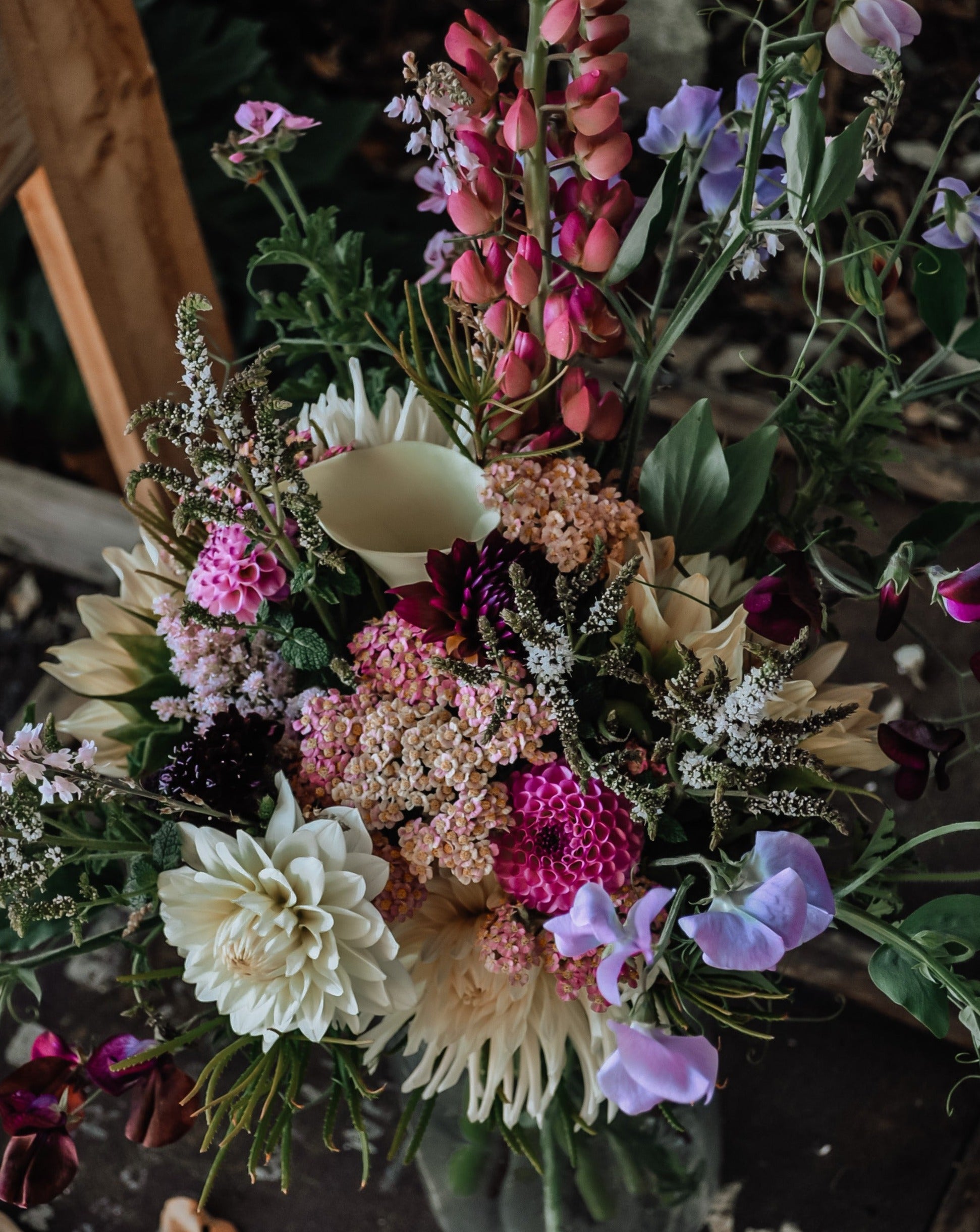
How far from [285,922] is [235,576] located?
15 centimetres

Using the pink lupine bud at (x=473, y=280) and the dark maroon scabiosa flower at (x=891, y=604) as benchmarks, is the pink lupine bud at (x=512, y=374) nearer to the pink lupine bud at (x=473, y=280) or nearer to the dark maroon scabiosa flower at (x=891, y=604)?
the pink lupine bud at (x=473, y=280)

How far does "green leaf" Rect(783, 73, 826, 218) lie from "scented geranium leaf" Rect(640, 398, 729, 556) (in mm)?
93

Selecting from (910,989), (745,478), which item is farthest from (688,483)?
(910,989)

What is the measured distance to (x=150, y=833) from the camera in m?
0.53

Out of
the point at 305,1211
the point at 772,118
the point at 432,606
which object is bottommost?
the point at 305,1211

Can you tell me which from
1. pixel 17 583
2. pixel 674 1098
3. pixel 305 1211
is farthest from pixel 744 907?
pixel 17 583

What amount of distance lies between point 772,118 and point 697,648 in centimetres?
22

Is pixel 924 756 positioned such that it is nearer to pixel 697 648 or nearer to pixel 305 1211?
pixel 697 648

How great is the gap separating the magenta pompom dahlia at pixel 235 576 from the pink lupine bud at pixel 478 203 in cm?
16

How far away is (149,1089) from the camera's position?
509mm

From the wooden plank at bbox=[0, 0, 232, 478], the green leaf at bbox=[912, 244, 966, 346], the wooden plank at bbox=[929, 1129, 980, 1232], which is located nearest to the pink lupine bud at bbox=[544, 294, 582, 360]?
the green leaf at bbox=[912, 244, 966, 346]

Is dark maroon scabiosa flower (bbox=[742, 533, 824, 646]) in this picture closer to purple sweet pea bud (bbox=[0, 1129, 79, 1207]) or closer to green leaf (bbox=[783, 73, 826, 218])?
green leaf (bbox=[783, 73, 826, 218])

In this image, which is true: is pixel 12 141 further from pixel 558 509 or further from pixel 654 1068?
pixel 654 1068

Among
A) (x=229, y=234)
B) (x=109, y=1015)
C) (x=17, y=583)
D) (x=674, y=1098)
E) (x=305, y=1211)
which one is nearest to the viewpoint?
(x=674, y=1098)
